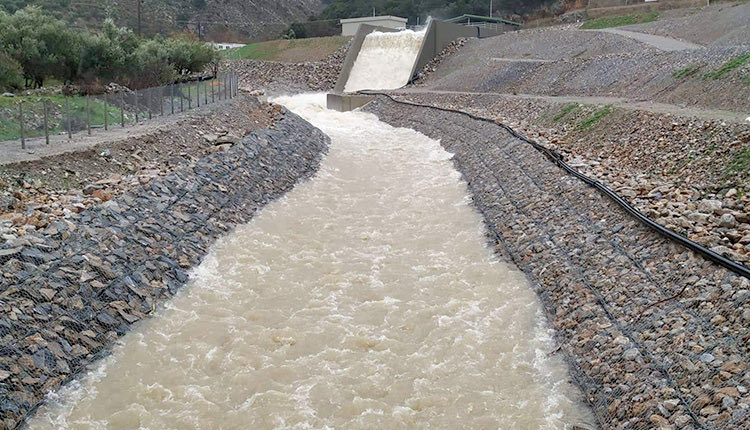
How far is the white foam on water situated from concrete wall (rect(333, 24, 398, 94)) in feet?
0.99

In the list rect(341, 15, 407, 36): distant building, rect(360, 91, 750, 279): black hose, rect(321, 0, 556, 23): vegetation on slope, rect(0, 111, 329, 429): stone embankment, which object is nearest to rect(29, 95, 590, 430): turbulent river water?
rect(0, 111, 329, 429): stone embankment

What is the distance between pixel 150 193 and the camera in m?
14.6

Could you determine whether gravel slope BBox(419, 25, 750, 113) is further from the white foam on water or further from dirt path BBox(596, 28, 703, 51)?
the white foam on water

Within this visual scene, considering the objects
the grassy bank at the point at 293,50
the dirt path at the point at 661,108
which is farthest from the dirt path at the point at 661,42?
the grassy bank at the point at 293,50

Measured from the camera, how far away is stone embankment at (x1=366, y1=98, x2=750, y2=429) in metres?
7.24

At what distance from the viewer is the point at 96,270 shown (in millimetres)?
10859

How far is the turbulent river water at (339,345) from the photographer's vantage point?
8.34 metres

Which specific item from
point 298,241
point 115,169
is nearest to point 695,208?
point 298,241

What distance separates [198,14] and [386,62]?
186 feet

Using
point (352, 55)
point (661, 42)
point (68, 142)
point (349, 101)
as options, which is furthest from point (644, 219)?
point (352, 55)

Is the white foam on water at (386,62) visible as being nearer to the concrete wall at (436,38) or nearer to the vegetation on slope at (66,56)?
the concrete wall at (436,38)

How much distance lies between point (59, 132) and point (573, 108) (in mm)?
16413

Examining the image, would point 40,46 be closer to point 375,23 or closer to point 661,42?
point 661,42

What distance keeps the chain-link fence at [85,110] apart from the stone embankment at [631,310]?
11414mm
